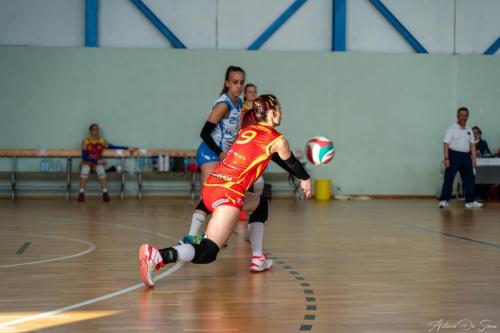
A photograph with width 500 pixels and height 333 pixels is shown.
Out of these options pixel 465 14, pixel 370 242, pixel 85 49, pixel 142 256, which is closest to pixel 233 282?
pixel 142 256

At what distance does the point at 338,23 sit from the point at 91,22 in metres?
5.98

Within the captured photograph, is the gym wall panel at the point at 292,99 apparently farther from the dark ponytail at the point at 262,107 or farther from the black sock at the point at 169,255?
the black sock at the point at 169,255

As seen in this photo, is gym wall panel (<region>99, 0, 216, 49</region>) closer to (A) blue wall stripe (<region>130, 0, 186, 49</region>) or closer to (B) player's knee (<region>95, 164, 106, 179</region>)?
(A) blue wall stripe (<region>130, 0, 186, 49</region>)

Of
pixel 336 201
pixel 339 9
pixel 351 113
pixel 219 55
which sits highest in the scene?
pixel 339 9

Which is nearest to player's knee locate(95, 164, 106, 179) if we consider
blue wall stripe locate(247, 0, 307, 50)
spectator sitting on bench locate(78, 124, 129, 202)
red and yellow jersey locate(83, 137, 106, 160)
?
spectator sitting on bench locate(78, 124, 129, 202)

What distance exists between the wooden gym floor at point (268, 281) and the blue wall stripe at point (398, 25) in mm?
8764

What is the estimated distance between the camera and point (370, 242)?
877cm

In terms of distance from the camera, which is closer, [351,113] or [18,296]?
[18,296]

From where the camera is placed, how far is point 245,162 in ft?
18.9

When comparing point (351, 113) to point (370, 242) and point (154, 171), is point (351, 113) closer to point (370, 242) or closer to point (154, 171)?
point (154, 171)

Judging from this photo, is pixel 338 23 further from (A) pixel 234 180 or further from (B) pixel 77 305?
(B) pixel 77 305

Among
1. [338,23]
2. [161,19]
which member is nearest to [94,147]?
[161,19]

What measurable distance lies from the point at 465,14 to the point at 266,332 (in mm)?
16589

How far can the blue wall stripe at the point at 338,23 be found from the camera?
1848cm
